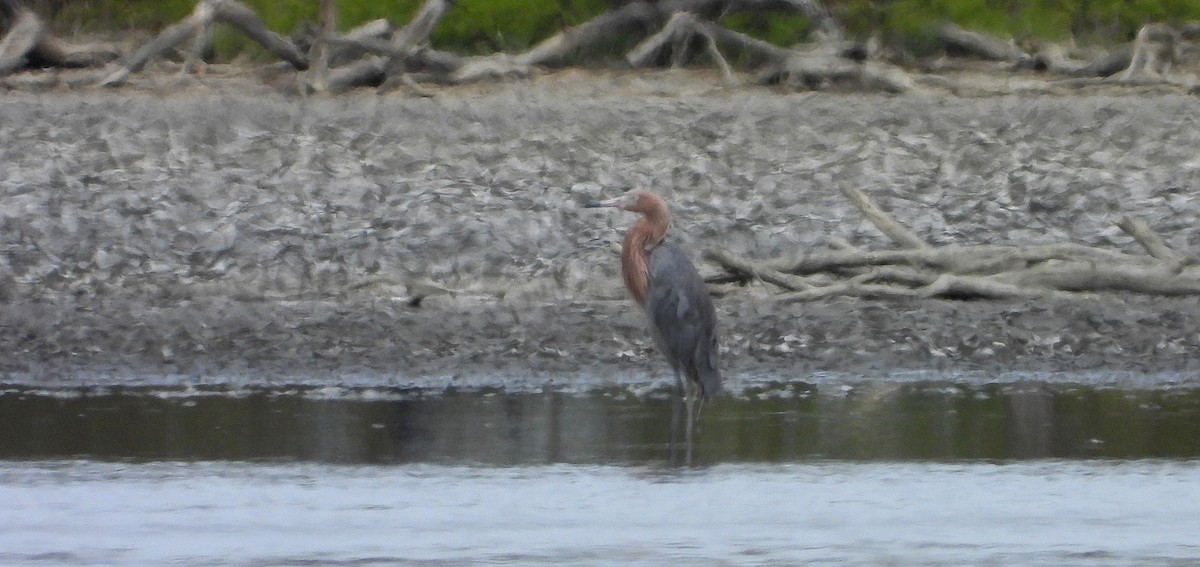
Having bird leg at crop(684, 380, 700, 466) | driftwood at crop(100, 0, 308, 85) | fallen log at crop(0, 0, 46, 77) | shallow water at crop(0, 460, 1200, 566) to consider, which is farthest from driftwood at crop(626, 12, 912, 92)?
shallow water at crop(0, 460, 1200, 566)

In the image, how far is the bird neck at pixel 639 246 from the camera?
11047 mm

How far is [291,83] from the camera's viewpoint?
66.0 ft

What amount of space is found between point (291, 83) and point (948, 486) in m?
12.7

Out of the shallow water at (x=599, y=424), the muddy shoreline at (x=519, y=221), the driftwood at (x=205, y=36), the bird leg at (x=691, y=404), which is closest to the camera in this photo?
the shallow water at (x=599, y=424)

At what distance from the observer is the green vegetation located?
72.4 feet

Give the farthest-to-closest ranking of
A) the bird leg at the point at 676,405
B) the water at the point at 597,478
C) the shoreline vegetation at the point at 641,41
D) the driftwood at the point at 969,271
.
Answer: the shoreline vegetation at the point at 641,41
the driftwood at the point at 969,271
the bird leg at the point at 676,405
the water at the point at 597,478

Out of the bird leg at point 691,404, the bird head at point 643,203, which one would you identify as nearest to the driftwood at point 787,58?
the bird head at point 643,203

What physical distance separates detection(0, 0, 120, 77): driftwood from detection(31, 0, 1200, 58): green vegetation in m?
1.34

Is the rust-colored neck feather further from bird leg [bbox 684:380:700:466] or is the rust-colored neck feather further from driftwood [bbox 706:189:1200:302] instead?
driftwood [bbox 706:189:1200:302]

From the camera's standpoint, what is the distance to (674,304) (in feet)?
34.5

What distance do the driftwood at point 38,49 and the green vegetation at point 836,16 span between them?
1.34m

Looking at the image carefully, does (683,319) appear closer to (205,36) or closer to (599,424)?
(599,424)

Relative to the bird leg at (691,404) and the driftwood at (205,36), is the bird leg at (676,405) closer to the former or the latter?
the bird leg at (691,404)

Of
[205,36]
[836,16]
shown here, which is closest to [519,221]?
[205,36]
